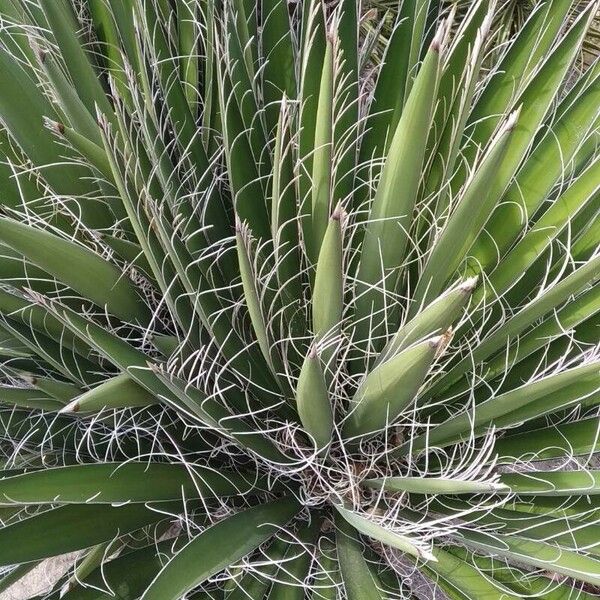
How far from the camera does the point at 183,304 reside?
28.8 inches

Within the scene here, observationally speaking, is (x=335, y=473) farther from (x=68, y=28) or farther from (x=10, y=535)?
(x=68, y=28)

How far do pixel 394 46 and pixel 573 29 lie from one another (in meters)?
0.22

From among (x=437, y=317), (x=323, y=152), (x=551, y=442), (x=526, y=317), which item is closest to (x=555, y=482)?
(x=551, y=442)

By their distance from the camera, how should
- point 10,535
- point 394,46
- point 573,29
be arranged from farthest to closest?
1. point 394,46
2. point 573,29
3. point 10,535

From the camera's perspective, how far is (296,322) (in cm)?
80

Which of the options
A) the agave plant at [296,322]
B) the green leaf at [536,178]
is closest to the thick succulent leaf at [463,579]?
the agave plant at [296,322]

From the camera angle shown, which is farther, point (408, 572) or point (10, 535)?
point (408, 572)

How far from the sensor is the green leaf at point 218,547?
608 millimetres

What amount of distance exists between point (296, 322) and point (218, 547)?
275 mm

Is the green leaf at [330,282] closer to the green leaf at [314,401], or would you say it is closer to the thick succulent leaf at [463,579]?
the green leaf at [314,401]

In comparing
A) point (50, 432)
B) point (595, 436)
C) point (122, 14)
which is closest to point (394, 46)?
point (122, 14)

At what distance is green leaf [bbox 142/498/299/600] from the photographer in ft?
1.99

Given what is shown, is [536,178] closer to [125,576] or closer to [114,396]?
[114,396]

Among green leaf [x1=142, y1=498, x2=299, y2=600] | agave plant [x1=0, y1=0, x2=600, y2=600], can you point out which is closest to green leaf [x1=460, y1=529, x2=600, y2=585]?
agave plant [x1=0, y1=0, x2=600, y2=600]
